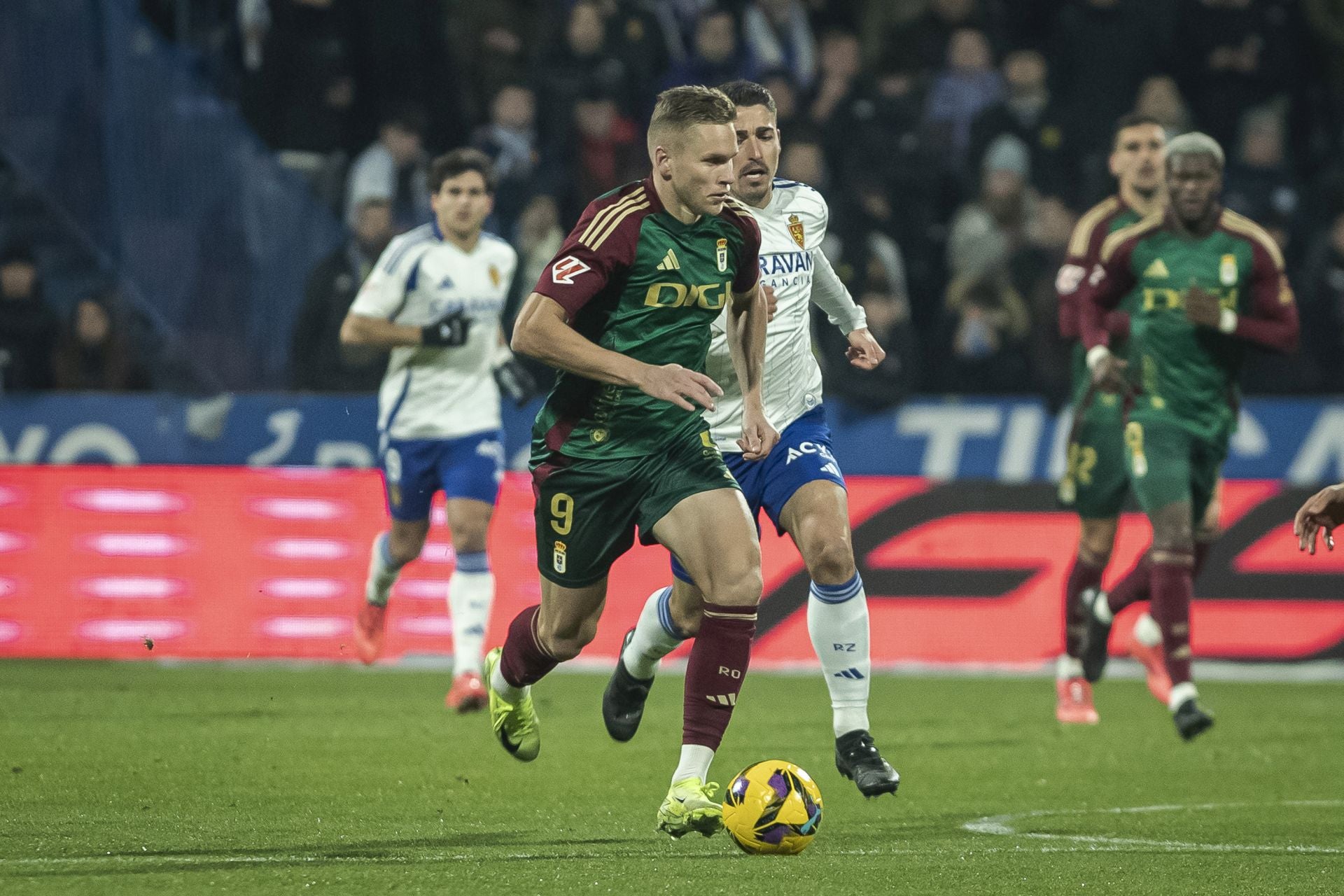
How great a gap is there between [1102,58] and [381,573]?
7.76 metres

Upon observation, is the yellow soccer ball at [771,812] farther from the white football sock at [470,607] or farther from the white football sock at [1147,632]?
the white football sock at [1147,632]

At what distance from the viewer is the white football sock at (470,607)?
9.52 m

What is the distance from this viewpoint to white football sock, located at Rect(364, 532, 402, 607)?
33.2ft

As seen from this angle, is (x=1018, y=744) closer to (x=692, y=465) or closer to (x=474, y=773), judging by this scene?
(x=474, y=773)

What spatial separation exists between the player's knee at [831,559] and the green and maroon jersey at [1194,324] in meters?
3.05

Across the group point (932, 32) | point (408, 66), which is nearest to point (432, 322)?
point (408, 66)

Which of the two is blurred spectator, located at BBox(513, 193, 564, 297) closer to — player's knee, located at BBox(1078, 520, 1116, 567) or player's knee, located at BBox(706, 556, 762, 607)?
player's knee, located at BBox(1078, 520, 1116, 567)

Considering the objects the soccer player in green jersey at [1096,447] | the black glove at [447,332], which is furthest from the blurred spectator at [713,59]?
the black glove at [447,332]

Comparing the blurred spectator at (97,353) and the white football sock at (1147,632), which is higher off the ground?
the blurred spectator at (97,353)

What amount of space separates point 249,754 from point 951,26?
948 centimetres

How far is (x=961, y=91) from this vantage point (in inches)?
597

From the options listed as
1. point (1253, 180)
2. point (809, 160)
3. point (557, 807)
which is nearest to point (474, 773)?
point (557, 807)

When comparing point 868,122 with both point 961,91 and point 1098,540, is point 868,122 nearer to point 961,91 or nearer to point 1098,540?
point 961,91

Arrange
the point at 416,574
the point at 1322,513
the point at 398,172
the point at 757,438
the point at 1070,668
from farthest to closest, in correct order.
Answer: the point at 398,172, the point at 416,574, the point at 1070,668, the point at 757,438, the point at 1322,513
